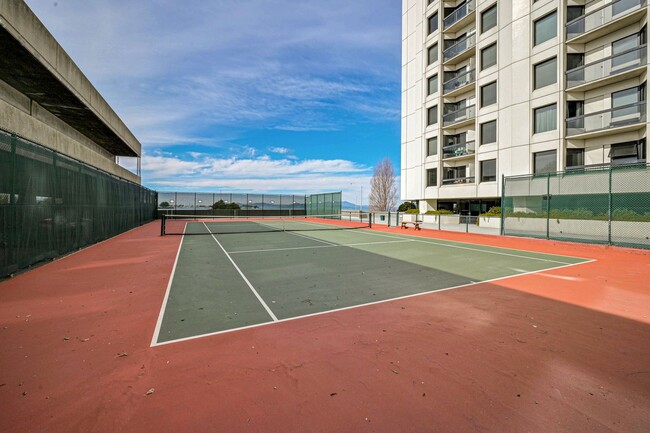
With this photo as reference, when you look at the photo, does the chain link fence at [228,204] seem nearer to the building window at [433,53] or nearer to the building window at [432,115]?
the building window at [432,115]

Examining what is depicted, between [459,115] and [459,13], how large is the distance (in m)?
9.78

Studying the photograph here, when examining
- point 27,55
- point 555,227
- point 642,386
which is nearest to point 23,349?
point 642,386

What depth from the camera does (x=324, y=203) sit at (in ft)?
131

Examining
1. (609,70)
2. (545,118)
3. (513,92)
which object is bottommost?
(545,118)

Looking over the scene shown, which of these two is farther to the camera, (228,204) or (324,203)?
(228,204)

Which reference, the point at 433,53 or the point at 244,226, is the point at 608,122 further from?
the point at 244,226

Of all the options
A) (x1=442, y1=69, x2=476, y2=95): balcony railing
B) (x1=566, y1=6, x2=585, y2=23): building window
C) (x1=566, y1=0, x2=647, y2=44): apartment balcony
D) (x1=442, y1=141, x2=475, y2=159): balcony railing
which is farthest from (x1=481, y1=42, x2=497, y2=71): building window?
(x1=442, y1=141, x2=475, y2=159): balcony railing

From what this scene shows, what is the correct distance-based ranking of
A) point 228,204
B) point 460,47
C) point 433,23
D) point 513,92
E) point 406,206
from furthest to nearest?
→ point 228,204 → point 406,206 → point 433,23 → point 460,47 → point 513,92

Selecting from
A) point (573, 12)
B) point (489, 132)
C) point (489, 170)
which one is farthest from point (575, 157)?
point (573, 12)

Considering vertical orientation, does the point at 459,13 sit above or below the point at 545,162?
above

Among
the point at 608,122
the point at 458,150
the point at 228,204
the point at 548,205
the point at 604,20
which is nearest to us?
the point at 548,205

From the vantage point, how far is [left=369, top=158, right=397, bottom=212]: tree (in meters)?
55.9

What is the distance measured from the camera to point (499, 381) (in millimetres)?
3033

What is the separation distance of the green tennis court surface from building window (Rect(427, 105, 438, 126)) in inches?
904
